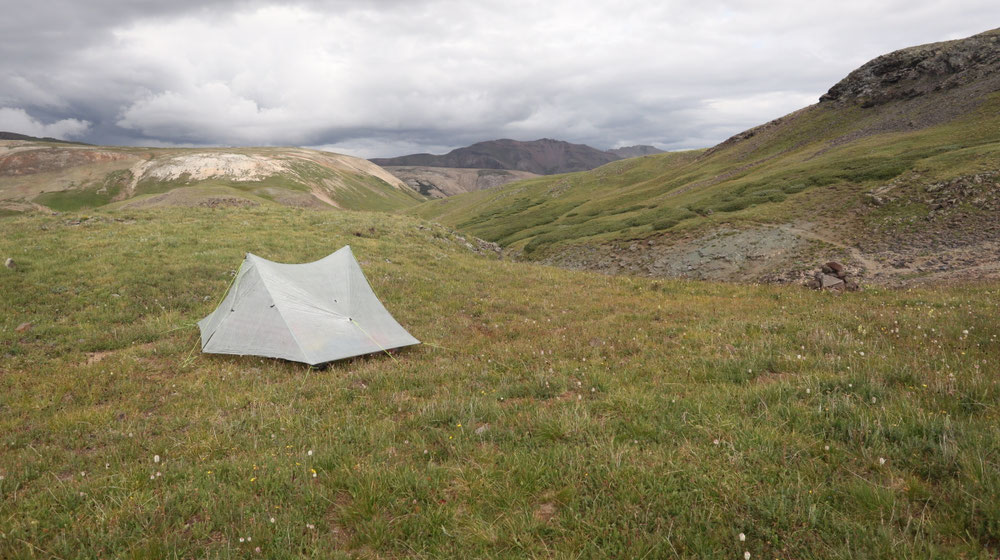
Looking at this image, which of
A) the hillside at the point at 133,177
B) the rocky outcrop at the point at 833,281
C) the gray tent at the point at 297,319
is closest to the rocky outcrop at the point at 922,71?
the rocky outcrop at the point at 833,281

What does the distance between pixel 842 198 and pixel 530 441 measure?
38090mm

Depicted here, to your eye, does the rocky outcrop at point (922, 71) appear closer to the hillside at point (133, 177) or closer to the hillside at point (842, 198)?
the hillside at point (842, 198)

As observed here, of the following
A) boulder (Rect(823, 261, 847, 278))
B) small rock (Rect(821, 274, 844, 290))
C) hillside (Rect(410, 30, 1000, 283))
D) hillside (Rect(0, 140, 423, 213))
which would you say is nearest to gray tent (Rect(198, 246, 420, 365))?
small rock (Rect(821, 274, 844, 290))

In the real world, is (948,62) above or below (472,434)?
above

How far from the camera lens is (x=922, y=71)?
5931 centimetres

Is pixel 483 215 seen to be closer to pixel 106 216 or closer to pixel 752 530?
pixel 106 216

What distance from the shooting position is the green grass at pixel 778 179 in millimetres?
33750

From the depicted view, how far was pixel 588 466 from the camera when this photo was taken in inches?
211

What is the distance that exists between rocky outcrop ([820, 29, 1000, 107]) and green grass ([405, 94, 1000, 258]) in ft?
10.7

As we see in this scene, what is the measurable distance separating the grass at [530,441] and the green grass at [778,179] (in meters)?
25.0

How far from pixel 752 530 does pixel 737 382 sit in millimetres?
4154

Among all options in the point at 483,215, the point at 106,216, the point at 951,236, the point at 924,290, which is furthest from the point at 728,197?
the point at 483,215

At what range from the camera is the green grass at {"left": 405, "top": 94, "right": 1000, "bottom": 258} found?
Result: 111 feet

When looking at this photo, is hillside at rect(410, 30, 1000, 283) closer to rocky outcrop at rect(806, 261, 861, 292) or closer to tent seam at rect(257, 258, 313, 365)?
rocky outcrop at rect(806, 261, 861, 292)
